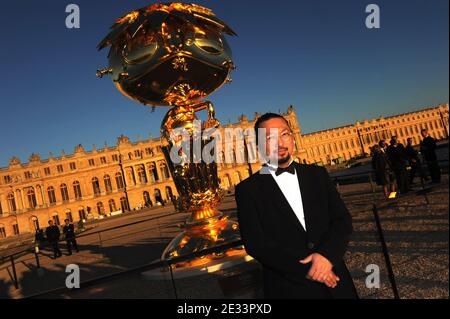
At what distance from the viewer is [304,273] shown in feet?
4.39

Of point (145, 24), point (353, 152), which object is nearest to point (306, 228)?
point (145, 24)

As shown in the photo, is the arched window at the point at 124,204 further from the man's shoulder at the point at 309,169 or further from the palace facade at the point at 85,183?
the man's shoulder at the point at 309,169

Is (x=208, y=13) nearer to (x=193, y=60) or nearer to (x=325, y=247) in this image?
(x=193, y=60)

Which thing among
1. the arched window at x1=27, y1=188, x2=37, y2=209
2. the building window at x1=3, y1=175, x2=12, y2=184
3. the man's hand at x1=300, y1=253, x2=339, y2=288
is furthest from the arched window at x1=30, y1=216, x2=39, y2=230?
the man's hand at x1=300, y1=253, x2=339, y2=288

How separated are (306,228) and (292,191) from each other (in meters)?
0.18

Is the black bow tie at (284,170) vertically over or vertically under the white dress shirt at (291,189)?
over

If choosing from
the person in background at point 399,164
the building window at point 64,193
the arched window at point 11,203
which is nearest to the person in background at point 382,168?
the person in background at point 399,164

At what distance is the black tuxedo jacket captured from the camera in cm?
137

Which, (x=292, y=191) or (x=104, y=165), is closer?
(x=292, y=191)

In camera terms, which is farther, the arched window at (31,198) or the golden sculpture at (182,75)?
the arched window at (31,198)

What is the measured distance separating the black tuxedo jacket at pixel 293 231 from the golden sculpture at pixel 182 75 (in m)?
0.95

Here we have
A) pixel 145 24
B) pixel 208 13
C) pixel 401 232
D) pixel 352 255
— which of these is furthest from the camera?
pixel 401 232

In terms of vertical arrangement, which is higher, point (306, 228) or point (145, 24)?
point (145, 24)

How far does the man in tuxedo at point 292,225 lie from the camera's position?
1.36 meters
